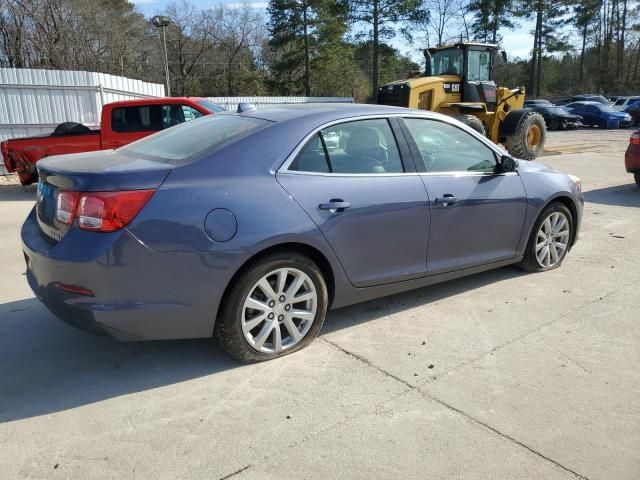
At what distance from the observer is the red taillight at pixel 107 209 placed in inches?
113

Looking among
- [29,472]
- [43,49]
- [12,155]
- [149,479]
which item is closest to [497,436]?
[149,479]

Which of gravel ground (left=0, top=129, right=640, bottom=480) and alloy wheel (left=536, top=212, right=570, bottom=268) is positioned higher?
alloy wheel (left=536, top=212, right=570, bottom=268)

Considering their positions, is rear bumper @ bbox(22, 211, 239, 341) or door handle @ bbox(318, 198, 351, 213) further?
door handle @ bbox(318, 198, 351, 213)

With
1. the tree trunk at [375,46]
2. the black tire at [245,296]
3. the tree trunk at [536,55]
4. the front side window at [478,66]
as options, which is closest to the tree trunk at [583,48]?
the tree trunk at [536,55]

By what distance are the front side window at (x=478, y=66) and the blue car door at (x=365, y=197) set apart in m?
11.3

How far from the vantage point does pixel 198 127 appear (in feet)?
12.9

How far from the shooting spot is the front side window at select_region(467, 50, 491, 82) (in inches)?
555

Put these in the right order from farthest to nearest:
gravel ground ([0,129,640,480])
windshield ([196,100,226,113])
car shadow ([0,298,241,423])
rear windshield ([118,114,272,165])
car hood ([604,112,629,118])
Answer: car hood ([604,112,629,118])
windshield ([196,100,226,113])
rear windshield ([118,114,272,165])
car shadow ([0,298,241,423])
gravel ground ([0,129,640,480])

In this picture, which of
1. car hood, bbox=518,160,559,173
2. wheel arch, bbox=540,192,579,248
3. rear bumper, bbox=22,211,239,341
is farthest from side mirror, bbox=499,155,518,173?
rear bumper, bbox=22,211,239,341

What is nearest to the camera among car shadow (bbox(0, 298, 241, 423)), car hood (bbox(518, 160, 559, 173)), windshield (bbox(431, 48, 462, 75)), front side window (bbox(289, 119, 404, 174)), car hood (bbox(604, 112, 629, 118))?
car shadow (bbox(0, 298, 241, 423))

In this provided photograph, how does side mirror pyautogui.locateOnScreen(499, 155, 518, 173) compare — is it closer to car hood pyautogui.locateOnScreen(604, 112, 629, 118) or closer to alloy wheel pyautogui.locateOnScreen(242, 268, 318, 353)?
alloy wheel pyautogui.locateOnScreen(242, 268, 318, 353)

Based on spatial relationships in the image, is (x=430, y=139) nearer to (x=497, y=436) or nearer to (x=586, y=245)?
(x=497, y=436)

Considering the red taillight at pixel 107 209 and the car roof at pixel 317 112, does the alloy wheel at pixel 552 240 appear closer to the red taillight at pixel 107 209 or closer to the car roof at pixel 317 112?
the car roof at pixel 317 112

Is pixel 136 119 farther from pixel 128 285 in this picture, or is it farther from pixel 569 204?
pixel 128 285
